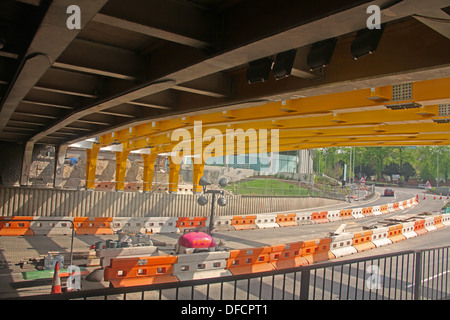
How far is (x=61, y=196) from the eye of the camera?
66.7ft

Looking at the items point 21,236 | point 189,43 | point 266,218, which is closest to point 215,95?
point 189,43

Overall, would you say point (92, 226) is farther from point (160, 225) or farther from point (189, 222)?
point (189, 222)

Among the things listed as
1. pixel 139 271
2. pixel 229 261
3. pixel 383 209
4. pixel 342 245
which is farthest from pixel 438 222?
pixel 139 271

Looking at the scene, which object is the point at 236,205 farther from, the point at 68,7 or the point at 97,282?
the point at 68,7

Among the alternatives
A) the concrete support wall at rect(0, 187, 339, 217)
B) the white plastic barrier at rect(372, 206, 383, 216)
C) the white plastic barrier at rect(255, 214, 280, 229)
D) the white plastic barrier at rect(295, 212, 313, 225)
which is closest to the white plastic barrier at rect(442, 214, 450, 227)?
the white plastic barrier at rect(372, 206, 383, 216)

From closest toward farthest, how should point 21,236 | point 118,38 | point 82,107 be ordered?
point 118,38 → point 82,107 → point 21,236

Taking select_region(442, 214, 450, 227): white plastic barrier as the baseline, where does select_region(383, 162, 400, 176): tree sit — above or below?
above

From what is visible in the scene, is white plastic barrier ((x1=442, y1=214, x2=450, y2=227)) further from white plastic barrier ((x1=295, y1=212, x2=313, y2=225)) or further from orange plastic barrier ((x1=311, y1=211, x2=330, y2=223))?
white plastic barrier ((x1=295, y1=212, x2=313, y2=225))

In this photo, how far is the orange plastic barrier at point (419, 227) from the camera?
22178 mm

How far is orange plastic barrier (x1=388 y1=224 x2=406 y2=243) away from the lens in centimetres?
1930

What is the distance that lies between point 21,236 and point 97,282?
8.47 metres

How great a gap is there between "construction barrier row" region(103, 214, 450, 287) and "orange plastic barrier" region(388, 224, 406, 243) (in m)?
1.59

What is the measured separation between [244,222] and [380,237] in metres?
8.02

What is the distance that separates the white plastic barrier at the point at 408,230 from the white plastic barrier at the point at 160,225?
500 inches
